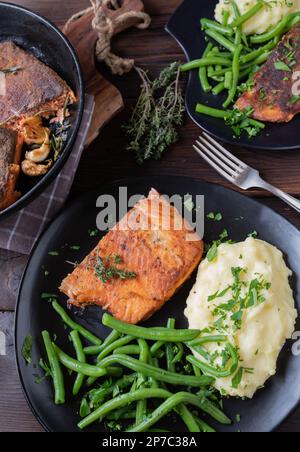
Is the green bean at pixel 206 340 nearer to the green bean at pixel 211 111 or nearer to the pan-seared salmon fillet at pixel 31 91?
the green bean at pixel 211 111

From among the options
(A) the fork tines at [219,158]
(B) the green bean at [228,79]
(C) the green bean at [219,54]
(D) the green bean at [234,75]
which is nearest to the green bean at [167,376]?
(A) the fork tines at [219,158]

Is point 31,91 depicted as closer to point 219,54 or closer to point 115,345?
point 219,54

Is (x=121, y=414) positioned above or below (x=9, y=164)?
below

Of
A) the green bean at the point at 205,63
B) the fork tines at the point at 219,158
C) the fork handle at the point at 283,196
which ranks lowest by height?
the fork handle at the point at 283,196

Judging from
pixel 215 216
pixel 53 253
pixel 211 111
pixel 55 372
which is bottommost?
pixel 55 372

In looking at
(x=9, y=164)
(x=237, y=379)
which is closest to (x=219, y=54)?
(x=9, y=164)
